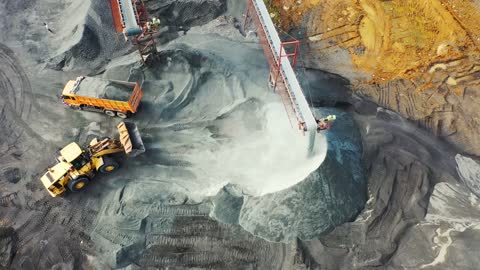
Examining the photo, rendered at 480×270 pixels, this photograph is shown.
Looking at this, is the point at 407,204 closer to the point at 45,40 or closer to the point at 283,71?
the point at 283,71

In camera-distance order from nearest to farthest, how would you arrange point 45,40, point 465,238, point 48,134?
point 465,238, point 48,134, point 45,40

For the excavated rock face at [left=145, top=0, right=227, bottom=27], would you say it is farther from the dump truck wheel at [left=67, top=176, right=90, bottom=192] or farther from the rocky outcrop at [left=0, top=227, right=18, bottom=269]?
the rocky outcrop at [left=0, top=227, right=18, bottom=269]

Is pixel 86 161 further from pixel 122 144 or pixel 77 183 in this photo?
pixel 122 144

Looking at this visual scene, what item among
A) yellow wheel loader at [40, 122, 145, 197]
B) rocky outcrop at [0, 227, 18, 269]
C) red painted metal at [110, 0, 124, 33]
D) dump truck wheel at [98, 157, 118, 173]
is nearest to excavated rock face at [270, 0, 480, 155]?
red painted metal at [110, 0, 124, 33]

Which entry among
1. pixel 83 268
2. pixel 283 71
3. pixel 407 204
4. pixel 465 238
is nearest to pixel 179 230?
pixel 83 268

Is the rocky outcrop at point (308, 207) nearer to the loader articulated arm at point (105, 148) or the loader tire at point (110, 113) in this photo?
the loader articulated arm at point (105, 148)

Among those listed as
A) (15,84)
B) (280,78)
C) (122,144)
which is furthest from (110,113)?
(280,78)
